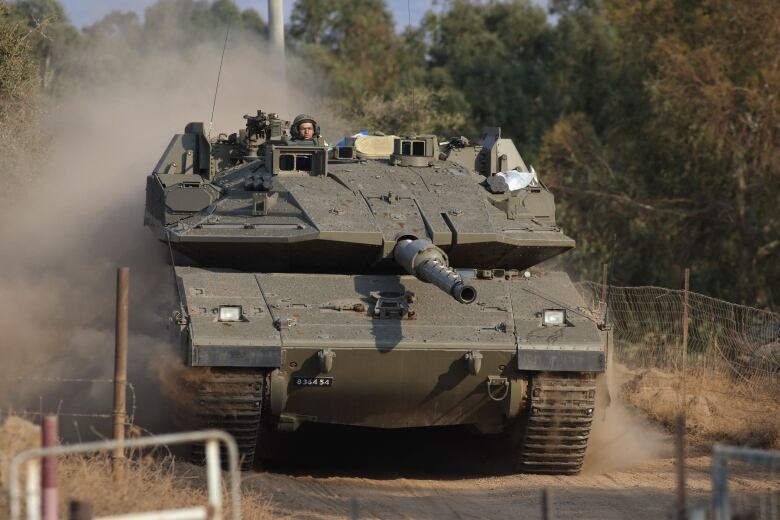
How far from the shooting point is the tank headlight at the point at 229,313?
11617mm

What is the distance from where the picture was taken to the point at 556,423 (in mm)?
12047

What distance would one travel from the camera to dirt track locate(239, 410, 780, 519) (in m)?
11.1

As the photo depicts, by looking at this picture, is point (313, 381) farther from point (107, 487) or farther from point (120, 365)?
point (107, 487)

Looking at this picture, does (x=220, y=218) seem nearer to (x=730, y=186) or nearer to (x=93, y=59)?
(x=730, y=186)

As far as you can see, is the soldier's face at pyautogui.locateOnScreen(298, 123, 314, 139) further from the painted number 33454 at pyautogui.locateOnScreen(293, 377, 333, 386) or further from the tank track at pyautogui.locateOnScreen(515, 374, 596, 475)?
the tank track at pyautogui.locateOnScreen(515, 374, 596, 475)

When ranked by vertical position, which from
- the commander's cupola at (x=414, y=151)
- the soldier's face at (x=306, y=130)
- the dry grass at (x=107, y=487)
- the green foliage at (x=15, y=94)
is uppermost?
the green foliage at (x=15, y=94)

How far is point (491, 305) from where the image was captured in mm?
12203

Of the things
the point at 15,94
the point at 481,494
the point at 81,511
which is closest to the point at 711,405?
the point at 481,494

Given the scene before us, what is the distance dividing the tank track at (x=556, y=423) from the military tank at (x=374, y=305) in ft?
0.05

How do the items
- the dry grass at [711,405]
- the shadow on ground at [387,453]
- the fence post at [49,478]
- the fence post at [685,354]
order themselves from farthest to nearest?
the fence post at [685,354], the dry grass at [711,405], the shadow on ground at [387,453], the fence post at [49,478]

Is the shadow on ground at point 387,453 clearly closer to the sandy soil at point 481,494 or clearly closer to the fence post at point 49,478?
the sandy soil at point 481,494

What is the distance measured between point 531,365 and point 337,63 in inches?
1242

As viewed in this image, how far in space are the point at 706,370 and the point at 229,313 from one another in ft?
24.5

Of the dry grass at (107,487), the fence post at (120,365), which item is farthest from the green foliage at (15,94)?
the dry grass at (107,487)
